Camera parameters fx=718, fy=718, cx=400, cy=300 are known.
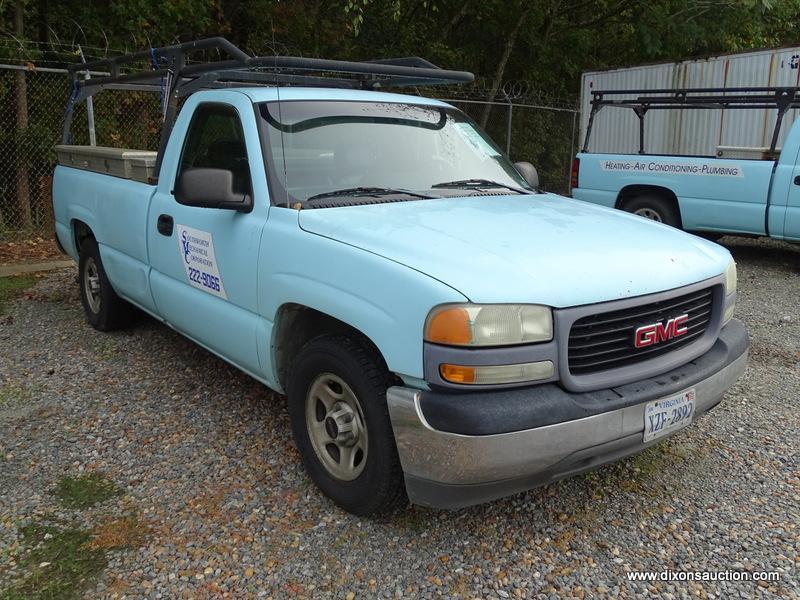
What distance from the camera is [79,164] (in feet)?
19.3

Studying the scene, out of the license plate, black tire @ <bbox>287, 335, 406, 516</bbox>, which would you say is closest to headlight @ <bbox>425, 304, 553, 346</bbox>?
black tire @ <bbox>287, 335, 406, 516</bbox>

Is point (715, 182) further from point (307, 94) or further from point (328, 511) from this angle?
point (328, 511)

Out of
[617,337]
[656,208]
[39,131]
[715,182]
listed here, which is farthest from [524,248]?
[39,131]

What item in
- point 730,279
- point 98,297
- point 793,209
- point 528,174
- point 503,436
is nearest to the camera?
point 503,436

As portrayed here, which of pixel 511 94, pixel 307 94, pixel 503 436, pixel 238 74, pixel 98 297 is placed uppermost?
pixel 511 94

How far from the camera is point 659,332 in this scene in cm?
293

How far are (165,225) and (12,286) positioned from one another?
4.32 meters

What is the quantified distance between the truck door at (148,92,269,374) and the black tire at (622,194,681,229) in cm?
641

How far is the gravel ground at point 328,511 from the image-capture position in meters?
2.77

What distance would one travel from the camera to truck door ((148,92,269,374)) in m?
3.58

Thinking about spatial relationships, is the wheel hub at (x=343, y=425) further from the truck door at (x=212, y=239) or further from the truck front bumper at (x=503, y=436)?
the truck door at (x=212, y=239)

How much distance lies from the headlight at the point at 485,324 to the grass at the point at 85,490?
1.85m
